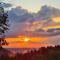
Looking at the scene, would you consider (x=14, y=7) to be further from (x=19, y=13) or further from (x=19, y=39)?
(x=19, y=39)

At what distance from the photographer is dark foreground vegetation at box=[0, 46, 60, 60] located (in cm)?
698

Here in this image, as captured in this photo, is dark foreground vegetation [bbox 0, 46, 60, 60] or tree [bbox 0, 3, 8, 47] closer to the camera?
dark foreground vegetation [bbox 0, 46, 60, 60]

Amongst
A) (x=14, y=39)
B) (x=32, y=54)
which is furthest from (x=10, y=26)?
(x=32, y=54)

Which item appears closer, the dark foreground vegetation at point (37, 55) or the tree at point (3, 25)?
the dark foreground vegetation at point (37, 55)

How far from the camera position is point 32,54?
23.0ft

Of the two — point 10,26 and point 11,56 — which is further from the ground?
point 10,26

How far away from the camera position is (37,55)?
7.02 metres

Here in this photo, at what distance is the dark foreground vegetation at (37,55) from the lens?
698cm

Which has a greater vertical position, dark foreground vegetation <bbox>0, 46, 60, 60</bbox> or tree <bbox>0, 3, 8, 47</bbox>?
tree <bbox>0, 3, 8, 47</bbox>

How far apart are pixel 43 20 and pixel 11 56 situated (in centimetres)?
103

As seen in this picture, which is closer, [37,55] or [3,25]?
[37,55]

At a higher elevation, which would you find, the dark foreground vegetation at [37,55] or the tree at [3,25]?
the tree at [3,25]

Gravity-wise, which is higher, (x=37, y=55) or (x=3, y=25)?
(x=3, y=25)

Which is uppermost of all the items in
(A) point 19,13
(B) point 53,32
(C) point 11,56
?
(A) point 19,13
